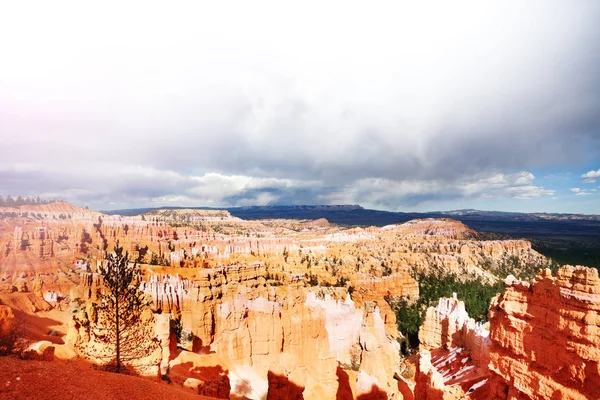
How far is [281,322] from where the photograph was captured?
3009 cm

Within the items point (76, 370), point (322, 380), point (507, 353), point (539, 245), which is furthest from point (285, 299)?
point (539, 245)

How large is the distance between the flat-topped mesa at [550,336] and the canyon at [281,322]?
1.5 inches

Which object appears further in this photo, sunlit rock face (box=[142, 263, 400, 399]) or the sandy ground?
sunlit rock face (box=[142, 263, 400, 399])

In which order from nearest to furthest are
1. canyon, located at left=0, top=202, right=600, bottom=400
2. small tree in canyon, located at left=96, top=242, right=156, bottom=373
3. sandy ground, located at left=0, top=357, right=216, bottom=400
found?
sandy ground, located at left=0, top=357, right=216, bottom=400
canyon, located at left=0, top=202, right=600, bottom=400
small tree in canyon, located at left=96, top=242, right=156, bottom=373

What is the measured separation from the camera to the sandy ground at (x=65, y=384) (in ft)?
22.4

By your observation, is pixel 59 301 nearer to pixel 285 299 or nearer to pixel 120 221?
pixel 285 299

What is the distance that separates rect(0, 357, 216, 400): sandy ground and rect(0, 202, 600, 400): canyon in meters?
3.19

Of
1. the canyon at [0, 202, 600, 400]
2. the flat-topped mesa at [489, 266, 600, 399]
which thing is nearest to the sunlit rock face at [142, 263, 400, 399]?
the canyon at [0, 202, 600, 400]

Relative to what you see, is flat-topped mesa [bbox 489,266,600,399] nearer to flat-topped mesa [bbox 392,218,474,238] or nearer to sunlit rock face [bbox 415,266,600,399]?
sunlit rock face [bbox 415,266,600,399]

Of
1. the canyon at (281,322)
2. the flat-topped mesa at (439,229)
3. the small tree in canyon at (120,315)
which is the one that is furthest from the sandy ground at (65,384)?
the flat-topped mesa at (439,229)

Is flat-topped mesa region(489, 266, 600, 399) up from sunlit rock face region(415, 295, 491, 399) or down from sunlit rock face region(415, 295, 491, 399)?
up

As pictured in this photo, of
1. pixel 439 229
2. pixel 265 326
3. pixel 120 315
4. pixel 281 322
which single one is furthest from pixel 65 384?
pixel 439 229

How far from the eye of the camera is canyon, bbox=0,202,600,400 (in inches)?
454

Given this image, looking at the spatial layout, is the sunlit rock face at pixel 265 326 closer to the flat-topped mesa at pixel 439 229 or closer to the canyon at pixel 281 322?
the canyon at pixel 281 322
